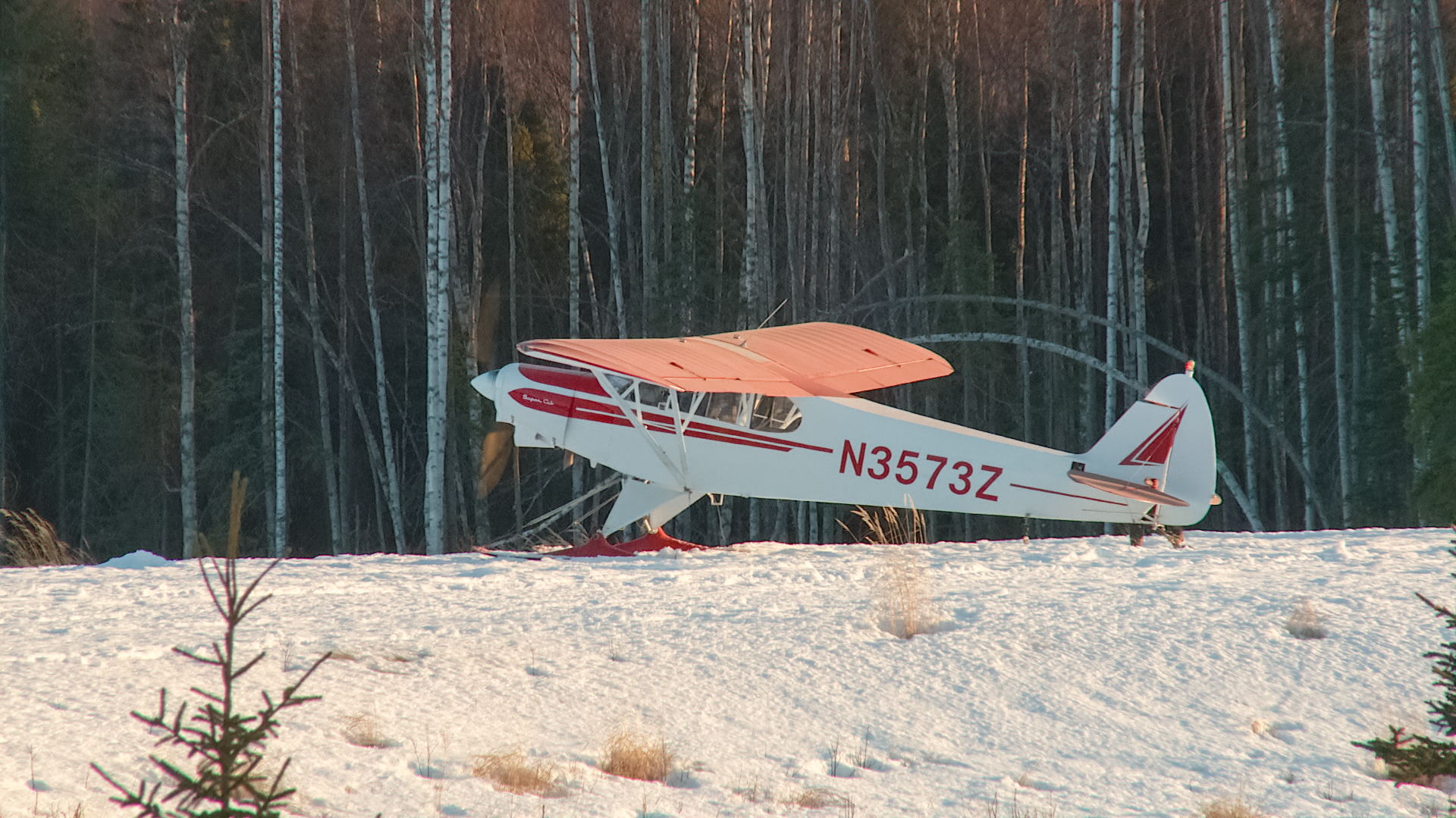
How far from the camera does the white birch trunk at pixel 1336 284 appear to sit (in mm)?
16656

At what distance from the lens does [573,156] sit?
18.7 metres

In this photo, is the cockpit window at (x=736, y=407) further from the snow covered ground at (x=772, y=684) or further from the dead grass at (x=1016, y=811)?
the dead grass at (x=1016, y=811)

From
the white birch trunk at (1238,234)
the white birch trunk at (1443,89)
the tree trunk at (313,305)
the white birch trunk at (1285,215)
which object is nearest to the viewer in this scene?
the white birch trunk at (1443,89)

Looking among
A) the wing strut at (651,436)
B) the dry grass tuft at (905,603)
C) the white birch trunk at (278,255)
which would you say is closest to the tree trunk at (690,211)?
the white birch trunk at (278,255)

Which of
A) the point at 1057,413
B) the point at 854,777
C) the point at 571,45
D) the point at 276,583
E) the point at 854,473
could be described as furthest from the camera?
the point at 1057,413

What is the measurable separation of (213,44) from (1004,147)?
18.1m

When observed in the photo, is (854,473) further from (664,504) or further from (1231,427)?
(1231,427)

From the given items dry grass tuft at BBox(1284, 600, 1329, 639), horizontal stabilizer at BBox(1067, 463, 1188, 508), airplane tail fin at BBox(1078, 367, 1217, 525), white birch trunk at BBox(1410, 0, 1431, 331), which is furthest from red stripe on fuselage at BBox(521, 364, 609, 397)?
white birch trunk at BBox(1410, 0, 1431, 331)

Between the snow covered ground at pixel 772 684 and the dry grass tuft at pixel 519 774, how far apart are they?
0.21 ft

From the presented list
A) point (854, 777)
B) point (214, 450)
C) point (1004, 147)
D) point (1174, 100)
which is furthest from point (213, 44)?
point (854, 777)

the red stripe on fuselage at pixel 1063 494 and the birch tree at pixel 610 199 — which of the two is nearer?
the red stripe on fuselage at pixel 1063 494

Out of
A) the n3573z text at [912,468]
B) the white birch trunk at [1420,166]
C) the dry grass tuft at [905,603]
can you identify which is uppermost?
the white birch trunk at [1420,166]

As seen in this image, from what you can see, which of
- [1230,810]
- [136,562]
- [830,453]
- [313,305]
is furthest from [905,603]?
[313,305]

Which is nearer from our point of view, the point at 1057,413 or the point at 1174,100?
the point at 1057,413
